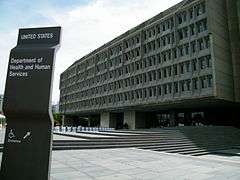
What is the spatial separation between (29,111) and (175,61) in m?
36.1

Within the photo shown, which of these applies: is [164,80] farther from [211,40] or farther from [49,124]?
[49,124]

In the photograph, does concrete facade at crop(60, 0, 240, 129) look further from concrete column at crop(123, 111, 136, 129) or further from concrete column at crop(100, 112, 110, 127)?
concrete column at crop(100, 112, 110, 127)

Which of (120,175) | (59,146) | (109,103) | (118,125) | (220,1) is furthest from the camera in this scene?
(118,125)

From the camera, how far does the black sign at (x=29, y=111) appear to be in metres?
5.29

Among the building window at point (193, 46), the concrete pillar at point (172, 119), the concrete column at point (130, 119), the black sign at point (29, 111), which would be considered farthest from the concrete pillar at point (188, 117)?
the black sign at point (29, 111)

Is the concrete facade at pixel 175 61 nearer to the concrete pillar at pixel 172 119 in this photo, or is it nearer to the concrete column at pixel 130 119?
the concrete column at pixel 130 119

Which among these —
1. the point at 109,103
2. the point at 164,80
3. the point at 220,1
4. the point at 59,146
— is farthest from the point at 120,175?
the point at 109,103

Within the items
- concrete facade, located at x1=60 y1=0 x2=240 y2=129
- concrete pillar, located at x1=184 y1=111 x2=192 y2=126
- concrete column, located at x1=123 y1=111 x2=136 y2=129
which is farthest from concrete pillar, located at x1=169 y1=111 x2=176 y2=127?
concrete column, located at x1=123 y1=111 x2=136 y2=129

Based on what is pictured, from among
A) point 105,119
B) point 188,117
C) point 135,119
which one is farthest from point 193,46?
point 105,119

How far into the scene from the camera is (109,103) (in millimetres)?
54625

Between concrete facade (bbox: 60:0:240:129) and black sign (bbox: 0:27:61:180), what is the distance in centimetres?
3052

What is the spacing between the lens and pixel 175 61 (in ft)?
128

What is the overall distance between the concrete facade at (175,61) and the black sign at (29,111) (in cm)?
3052

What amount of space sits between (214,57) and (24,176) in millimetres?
33586
